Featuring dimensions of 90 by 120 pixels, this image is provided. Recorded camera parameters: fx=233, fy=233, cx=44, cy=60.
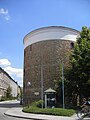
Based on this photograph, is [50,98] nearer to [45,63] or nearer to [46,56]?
[45,63]

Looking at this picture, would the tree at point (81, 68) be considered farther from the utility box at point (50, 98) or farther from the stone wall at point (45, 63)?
the stone wall at point (45, 63)

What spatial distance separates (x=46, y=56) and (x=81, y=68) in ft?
34.6

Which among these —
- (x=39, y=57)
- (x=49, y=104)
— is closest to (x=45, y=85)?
(x=39, y=57)

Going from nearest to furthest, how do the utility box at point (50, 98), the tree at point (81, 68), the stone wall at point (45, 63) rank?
the tree at point (81, 68) < the utility box at point (50, 98) < the stone wall at point (45, 63)

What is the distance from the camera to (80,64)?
29.0 m

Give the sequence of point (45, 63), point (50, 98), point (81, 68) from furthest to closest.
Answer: point (45, 63), point (50, 98), point (81, 68)

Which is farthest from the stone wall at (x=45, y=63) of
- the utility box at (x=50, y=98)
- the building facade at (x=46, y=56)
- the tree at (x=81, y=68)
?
the utility box at (x=50, y=98)

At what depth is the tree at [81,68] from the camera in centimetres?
2844

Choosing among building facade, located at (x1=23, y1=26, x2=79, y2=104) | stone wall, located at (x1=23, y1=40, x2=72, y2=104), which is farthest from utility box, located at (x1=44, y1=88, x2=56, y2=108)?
building facade, located at (x1=23, y1=26, x2=79, y2=104)

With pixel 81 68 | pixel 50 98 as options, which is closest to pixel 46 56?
pixel 81 68

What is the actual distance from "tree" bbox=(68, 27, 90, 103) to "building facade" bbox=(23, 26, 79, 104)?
6.32 metres

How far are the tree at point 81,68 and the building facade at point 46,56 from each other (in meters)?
6.32

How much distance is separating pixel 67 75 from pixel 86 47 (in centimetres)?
487

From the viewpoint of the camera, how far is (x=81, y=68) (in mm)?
28656
